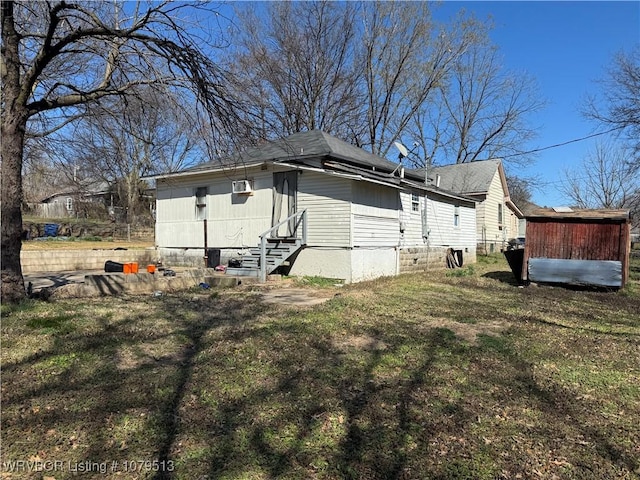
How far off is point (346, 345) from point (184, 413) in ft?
7.72

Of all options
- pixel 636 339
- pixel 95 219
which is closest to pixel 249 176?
pixel 636 339

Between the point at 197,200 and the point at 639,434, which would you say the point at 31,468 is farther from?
the point at 197,200

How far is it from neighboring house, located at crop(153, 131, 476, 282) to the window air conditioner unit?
3 centimetres

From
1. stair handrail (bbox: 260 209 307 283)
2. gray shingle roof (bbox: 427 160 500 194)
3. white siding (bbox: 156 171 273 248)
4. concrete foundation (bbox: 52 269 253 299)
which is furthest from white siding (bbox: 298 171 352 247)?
gray shingle roof (bbox: 427 160 500 194)

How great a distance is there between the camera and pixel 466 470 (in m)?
2.75

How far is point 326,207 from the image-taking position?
1182cm

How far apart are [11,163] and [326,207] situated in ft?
23.6

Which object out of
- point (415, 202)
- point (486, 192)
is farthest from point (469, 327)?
point (486, 192)

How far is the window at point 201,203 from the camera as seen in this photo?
1432 centimetres

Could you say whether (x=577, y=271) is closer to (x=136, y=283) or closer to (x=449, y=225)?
(x=449, y=225)

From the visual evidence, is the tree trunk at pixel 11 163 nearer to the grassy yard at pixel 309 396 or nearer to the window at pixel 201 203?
the grassy yard at pixel 309 396

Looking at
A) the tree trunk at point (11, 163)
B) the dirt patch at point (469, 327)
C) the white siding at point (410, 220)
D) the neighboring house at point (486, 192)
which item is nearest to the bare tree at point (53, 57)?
the tree trunk at point (11, 163)

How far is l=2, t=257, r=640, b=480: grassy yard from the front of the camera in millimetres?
2793

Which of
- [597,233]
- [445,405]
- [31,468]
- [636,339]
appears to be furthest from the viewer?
[597,233]
